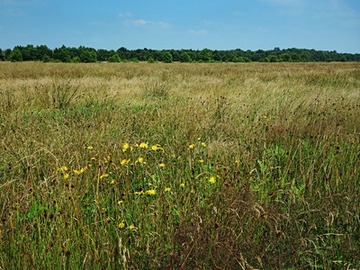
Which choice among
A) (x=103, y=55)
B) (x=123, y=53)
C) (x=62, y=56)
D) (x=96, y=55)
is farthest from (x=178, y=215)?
(x=123, y=53)

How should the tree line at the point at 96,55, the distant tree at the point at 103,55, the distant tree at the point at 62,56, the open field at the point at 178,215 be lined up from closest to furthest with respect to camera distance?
the open field at the point at 178,215, the tree line at the point at 96,55, the distant tree at the point at 62,56, the distant tree at the point at 103,55

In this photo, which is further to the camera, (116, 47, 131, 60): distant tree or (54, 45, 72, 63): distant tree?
(116, 47, 131, 60): distant tree

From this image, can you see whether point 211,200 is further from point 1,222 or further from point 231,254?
point 1,222

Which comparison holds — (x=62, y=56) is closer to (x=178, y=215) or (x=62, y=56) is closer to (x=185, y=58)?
(x=185, y=58)

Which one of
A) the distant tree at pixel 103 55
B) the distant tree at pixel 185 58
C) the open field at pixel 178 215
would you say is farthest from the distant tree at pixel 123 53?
the open field at pixel 178 215

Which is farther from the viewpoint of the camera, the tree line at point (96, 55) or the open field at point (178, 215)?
the tree line at point (96, 55)

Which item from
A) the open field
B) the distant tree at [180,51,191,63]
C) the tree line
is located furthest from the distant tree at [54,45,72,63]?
the open field

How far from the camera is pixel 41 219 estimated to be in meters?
2.27

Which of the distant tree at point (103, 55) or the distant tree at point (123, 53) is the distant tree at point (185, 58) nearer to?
the distant tree at point (123, 53)

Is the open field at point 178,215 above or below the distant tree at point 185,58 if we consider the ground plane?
below

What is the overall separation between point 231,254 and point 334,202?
111cm

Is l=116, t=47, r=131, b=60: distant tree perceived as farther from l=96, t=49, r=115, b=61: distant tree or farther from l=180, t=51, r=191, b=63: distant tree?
l=180, t=51, r=191, b=63: distant tree

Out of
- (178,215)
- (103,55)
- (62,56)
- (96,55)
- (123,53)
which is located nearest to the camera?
(178,215)

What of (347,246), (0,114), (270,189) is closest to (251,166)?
(270,189)
